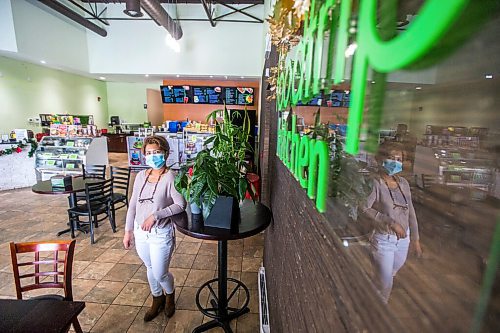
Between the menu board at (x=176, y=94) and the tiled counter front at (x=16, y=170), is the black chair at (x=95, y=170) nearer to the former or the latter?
the tiled counter front at (x=16, y=170)

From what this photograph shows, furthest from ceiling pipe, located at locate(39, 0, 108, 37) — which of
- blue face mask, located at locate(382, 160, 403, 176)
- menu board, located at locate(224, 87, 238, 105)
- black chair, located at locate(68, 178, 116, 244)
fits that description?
blue face mask, located at locate(382, 160, 403, 176)

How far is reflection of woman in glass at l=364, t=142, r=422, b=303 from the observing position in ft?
1.25

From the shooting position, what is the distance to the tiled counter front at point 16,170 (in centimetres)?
563

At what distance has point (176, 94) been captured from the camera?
8516 mm

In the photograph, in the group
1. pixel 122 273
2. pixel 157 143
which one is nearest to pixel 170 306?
pixel 122 273

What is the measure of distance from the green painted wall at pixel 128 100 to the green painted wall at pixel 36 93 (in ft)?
3.07

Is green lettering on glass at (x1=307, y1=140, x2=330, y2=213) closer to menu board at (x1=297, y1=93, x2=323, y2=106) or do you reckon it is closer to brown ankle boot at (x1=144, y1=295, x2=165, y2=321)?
menu board at (x1=297, y1=93, x2=323, y2=106)

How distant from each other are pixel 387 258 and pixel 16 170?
774cm

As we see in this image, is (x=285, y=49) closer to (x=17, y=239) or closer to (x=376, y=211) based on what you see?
(x=376, y=211)

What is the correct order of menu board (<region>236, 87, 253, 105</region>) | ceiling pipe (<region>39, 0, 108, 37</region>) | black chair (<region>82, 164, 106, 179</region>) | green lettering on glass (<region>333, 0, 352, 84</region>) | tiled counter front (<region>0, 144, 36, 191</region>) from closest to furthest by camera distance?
green lettering on glass (<region>333, 0, 352, 84</region>) → black chair (<region>82, 164, 106, 179</region>) → tiled counter front (<region>0, 144, 36, 191</region>) → ceiling pipe (<region>39, 0, 108, 37</region>) → menu board (<region>236, 87, 253, 105</region>)

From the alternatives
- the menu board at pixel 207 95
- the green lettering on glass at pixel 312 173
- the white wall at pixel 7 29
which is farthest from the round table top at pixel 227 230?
the white wall at pixel 7 29

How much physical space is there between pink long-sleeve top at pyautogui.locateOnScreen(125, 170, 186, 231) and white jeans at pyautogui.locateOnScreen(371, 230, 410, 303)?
1674 mm

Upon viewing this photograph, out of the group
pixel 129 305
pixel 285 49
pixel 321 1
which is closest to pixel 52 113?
pixel 129 305

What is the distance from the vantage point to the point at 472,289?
260 millimetres
